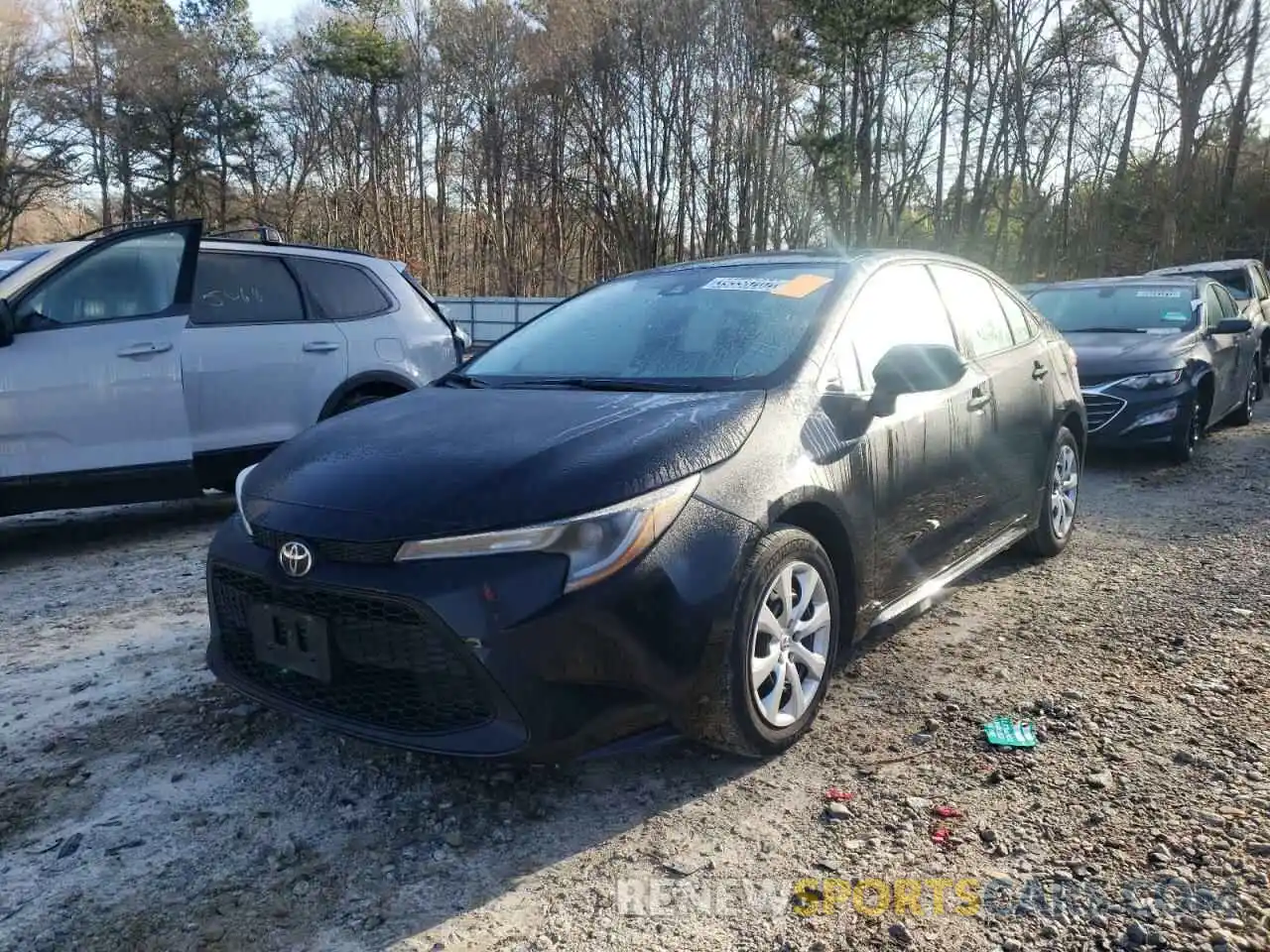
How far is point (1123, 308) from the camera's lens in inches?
332

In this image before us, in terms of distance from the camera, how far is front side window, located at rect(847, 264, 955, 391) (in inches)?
136

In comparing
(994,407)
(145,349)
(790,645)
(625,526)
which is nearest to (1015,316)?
(994,407)

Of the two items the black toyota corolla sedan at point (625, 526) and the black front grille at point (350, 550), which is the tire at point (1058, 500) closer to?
the black toyota corolla sedan at point (625, 526)

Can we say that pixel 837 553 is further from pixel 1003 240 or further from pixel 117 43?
pixel 117 43

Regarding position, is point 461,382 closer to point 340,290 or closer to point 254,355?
point 254,355

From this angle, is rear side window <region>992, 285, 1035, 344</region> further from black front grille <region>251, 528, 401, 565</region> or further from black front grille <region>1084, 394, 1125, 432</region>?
black front grille <region>251, 528, 401, 565</region>

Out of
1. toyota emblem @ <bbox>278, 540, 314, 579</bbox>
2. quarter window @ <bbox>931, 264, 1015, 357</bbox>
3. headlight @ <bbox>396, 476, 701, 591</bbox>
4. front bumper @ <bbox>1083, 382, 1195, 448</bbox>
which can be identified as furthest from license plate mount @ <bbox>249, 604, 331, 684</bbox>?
front bumper @ <bbox>1083, 382, 1195, 448</bbox>

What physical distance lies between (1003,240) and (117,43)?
2748 centimetres

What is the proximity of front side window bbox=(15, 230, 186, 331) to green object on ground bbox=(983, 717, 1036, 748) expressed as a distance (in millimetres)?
4870

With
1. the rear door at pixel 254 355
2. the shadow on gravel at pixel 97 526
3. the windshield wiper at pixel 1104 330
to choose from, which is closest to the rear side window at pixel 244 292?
the rear door at pixel 254 355

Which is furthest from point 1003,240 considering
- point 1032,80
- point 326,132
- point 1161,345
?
point 1161,345

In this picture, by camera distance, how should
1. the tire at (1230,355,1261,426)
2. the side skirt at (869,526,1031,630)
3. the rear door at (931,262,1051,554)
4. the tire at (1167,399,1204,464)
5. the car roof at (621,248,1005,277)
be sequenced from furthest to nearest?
the tire at (1230,355,1261,426) → the tire at (1167,399,1204,464) → the rear door at (931,262,1051,554) → the car roof at (621,248,1005,277) → the side skirt at (869,526,1031,630)

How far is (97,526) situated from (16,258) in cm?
171

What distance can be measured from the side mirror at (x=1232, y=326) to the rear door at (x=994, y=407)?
4564 mm
